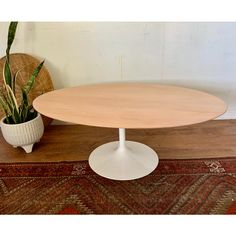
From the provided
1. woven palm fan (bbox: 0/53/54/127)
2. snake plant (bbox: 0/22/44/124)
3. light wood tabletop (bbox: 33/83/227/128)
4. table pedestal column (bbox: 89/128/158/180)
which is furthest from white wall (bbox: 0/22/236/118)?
table pedestal column (bbox: 89/128/158/180)

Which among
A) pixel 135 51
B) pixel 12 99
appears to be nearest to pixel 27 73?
pixel 12 99

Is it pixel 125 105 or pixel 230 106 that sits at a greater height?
pixel 125 105

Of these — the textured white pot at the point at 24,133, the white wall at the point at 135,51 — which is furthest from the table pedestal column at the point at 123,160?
the white wall at the point at 135,51

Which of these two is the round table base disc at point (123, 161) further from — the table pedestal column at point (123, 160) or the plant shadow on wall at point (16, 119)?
the plant shadow on wall at point (16, 119)

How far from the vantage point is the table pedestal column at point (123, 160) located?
1.61 metres

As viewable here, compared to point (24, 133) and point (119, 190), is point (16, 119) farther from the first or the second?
point (119, 190)

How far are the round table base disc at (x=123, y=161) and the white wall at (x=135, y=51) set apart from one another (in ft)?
2.42

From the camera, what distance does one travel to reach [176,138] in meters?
2.09

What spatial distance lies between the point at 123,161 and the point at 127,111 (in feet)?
1.63

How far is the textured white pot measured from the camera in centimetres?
178

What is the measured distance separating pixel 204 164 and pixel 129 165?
53 cm

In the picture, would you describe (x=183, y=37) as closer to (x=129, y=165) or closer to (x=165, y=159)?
(x=165, y=159)
